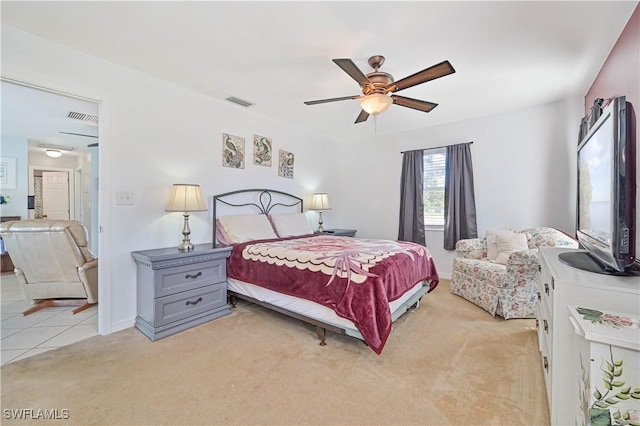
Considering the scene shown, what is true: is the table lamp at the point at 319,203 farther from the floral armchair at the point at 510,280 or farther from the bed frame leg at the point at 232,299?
the floral armchair at the point at 510,280

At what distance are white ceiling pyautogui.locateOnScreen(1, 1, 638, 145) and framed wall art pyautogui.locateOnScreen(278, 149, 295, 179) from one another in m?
1.29

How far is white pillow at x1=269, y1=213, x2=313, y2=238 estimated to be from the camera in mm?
3768

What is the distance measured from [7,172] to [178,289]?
494 centimetres

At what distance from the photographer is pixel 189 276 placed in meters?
2.57

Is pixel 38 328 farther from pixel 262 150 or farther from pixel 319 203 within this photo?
pixel 319 203

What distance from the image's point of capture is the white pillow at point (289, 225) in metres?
3.77

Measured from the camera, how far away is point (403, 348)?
2.17 metres

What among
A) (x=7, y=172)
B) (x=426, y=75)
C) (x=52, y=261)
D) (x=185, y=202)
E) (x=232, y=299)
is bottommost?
(x=232, y=299)

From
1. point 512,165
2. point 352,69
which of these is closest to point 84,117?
point 352,69

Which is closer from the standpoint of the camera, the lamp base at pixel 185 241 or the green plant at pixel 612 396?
the green plant at pixel 612 396

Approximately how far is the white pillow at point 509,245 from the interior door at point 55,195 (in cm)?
843

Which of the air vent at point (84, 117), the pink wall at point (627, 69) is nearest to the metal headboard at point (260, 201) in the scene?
the air vent at point (84, 117)

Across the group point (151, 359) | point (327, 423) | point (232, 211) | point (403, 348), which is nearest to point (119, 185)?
point (232, 211)

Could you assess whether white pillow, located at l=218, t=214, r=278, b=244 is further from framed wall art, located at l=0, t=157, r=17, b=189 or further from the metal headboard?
framed wall art, located at l=0, t=157, r=17, b=189
